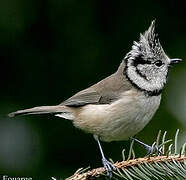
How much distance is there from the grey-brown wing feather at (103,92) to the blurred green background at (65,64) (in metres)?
0.15

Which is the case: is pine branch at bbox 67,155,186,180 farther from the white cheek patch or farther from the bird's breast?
the white cheek patch

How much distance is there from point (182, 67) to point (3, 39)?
147cm

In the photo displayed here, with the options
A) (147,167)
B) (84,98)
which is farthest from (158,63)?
(147,167)

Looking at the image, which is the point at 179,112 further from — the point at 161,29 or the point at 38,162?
the point at 38,162

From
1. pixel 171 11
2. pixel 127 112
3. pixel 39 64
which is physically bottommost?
pixel 127 112

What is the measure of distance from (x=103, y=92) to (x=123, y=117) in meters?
0.40

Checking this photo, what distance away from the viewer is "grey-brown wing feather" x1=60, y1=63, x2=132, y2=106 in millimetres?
5102

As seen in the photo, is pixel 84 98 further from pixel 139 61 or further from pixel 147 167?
pixel 147 167

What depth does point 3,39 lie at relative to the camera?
5.21 m

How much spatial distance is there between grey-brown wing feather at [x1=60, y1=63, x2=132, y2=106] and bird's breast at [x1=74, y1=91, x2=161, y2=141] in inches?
3.5

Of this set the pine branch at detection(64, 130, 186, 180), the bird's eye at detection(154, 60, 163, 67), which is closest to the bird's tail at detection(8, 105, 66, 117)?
the bird's eye at detection(154, 60, 163, 67)

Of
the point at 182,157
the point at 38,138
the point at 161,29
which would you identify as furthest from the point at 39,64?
the point at 182,157

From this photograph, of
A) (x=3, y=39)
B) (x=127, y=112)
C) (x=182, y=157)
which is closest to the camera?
(x=182, y=157)

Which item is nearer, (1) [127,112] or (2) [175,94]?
(1) [127,112]
